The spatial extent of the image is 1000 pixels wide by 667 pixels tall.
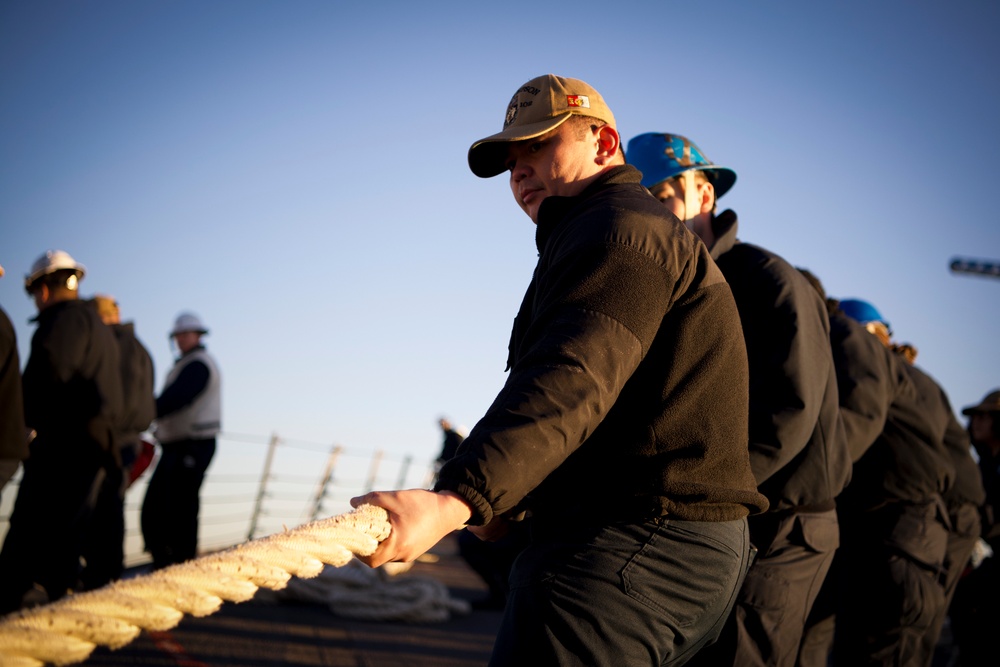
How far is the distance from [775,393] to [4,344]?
12.2 ft

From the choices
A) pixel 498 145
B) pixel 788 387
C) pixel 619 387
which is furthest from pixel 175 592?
pixel 788 387

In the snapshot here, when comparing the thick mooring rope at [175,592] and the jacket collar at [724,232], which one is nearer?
the thick mooring rope at [175,592]

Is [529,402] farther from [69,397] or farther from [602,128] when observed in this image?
[69,397]

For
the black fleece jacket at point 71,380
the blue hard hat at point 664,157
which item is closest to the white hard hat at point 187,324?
the black fleece jacket at point 71,380

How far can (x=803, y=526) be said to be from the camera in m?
3.08

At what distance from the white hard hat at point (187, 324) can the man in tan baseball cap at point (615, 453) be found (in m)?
6.62

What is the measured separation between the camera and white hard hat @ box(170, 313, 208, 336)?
815 centimetres

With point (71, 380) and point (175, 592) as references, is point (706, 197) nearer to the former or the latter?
point (175, 592)

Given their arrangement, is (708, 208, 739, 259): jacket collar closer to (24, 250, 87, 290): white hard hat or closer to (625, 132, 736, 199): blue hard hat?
(625, 132, 736, 199): blue hard hat

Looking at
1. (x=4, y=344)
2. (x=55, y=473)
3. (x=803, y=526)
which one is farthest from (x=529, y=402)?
(x=55, y=473)

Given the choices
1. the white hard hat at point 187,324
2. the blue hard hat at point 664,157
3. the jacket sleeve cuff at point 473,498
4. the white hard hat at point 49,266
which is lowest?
the white hard hat at point 187,324

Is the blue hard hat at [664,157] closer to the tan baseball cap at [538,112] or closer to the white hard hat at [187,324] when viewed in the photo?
the tan baseball cap at [538,112]

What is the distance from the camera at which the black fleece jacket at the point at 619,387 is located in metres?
1.59

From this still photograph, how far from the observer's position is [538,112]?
2.29 metres
